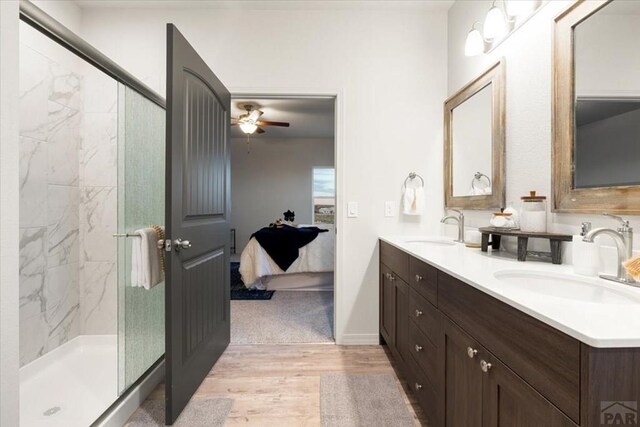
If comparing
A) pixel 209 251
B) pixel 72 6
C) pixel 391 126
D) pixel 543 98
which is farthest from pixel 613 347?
pixel 72 6

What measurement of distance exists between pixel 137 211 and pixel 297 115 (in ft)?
11.8

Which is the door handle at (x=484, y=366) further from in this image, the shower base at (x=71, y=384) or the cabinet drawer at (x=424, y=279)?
the shower base at (x=71, y=384)

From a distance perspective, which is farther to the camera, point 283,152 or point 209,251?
point 283,152

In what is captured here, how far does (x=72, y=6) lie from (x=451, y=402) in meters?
3.46

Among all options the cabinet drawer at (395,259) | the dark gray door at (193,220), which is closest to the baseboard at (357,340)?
the cabinet drawer at (395,259)

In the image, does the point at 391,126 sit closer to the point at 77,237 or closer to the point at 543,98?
the point at 543,98

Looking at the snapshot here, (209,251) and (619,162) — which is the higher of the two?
(619,162)

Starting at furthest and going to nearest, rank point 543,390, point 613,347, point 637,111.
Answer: point 637,111
point 543,390
point 613,347

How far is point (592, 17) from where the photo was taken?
118cm

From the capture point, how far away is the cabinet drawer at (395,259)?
1733 millimetres

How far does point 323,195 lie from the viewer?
6.75 m

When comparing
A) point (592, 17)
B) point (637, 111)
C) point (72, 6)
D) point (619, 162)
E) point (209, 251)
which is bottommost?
point (209, 251)

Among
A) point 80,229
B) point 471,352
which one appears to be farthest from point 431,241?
point 80,229

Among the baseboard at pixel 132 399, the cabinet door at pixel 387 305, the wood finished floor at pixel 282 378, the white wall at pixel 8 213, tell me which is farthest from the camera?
the cabinet door at pixel 387 305
